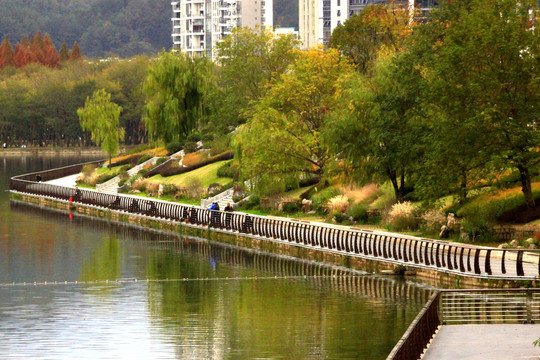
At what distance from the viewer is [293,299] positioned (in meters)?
42.5

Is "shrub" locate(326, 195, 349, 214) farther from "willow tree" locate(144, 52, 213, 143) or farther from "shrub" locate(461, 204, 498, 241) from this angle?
"willow tree" locate(144, 52, 213, 143)

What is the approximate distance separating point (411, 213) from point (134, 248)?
17042 millimetres

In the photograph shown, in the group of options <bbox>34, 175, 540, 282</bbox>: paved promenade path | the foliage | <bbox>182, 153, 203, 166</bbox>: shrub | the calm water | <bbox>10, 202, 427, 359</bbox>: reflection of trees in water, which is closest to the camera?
the calm water

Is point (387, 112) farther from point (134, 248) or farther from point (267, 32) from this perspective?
point (267, 32)

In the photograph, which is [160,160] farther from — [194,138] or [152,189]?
[152,189]

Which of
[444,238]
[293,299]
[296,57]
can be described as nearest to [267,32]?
[296,57]

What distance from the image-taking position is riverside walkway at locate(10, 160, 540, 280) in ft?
134

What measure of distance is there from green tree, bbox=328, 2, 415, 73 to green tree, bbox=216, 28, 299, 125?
4618 mm

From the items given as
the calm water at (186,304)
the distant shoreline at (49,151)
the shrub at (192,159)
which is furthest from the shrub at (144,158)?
the distant shoreline at (49,151)

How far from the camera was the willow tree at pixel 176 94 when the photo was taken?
102 metres

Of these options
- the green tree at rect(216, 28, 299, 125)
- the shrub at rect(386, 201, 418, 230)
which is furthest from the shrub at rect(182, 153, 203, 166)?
the shrub at rect(386, 201, 418, 230)

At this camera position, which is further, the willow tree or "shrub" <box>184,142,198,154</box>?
the willow tree

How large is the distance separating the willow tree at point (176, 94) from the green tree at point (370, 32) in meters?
16.1

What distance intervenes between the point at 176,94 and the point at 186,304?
61401mm
